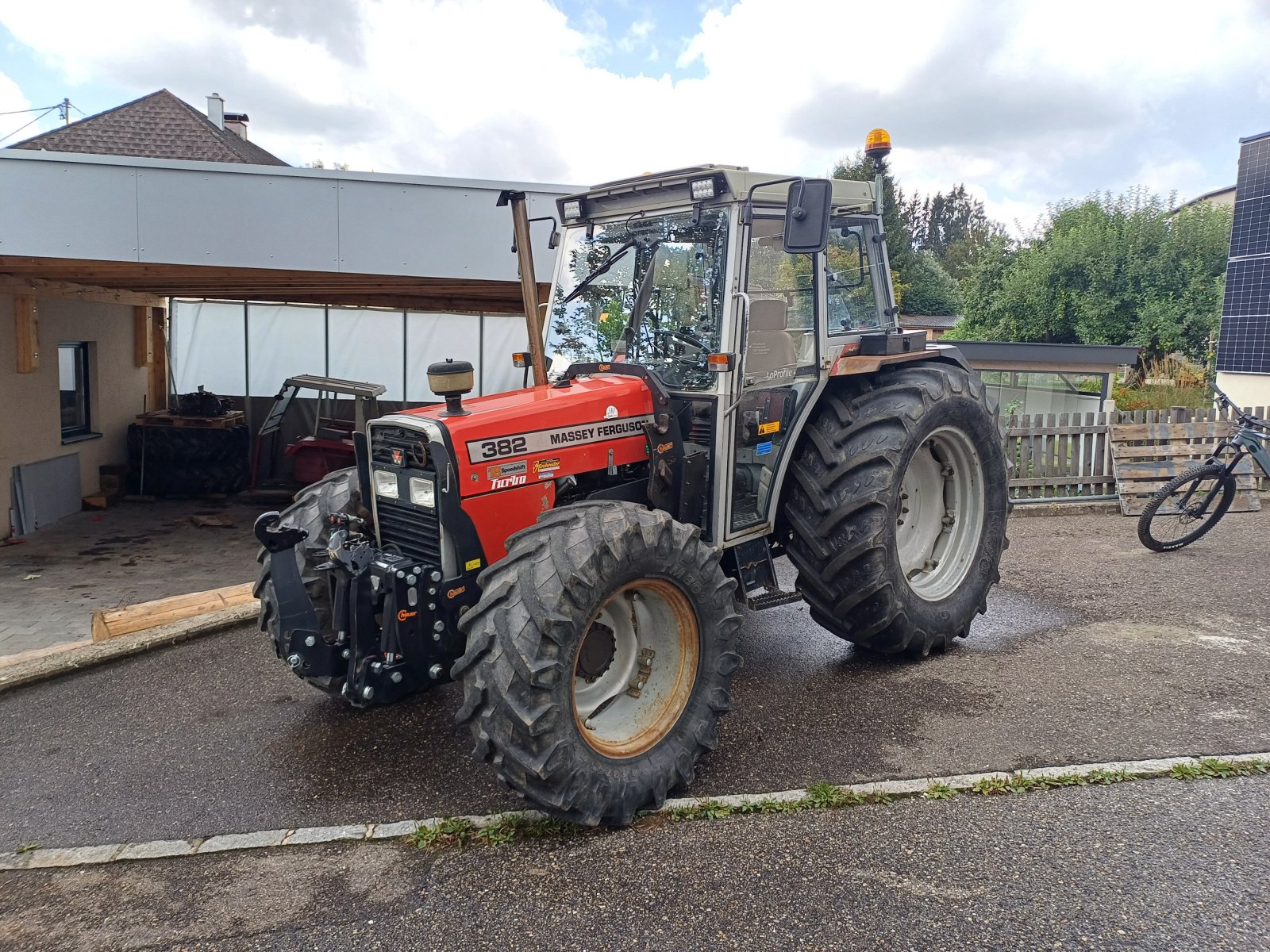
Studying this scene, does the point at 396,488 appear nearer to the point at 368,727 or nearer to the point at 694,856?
the point at 368,727

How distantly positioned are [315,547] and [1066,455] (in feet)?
27.0

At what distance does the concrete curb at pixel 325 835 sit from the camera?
3.37 meters

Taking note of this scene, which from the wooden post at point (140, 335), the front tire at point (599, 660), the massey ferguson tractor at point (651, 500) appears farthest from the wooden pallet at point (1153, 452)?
the wooden post at point (140, 335)

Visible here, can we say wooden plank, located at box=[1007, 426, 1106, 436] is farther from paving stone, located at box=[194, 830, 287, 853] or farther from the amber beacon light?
paving stone, located at box=[194, 830, 287, 853]

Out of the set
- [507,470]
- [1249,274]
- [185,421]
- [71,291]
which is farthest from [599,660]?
[1249,274]

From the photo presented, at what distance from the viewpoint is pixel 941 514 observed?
562 cm

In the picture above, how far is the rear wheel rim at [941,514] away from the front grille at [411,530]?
9.47 feet

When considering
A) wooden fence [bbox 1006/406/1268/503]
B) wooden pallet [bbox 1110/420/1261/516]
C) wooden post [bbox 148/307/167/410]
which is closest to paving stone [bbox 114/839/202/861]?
wooden fence [bbox 1006/406/1268/503]

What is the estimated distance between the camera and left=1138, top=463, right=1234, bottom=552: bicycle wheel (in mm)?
7816

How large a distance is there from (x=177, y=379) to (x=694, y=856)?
15150 millimetres

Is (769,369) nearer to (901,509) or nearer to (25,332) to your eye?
(901,509)

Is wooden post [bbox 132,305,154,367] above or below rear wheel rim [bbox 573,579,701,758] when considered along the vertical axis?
above

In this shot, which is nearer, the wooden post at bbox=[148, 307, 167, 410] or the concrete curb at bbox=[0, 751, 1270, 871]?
the concrete curb at bbox=[0, 751, 1270, 871]

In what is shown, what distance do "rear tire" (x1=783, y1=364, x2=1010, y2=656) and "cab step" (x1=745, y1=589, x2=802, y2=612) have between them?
17 centimetres
